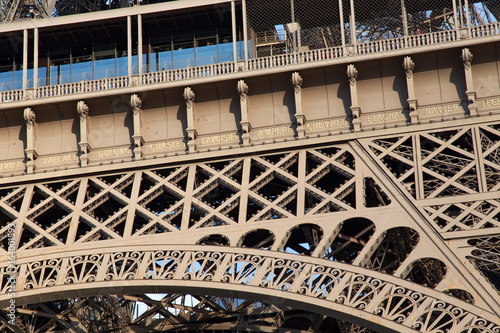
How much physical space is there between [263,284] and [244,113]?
20.4ft

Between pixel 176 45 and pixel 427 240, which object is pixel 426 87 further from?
pixel 176 45

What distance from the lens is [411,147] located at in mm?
26516

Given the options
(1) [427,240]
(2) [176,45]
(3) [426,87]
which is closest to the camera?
(1) [427,240]

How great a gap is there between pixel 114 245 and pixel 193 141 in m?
4.09

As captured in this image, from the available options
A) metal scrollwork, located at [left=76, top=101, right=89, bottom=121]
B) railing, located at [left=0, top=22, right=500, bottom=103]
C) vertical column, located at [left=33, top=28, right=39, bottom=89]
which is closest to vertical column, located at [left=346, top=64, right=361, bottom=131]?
railing, located at [left=0, top=22, right=500, bottom=103]

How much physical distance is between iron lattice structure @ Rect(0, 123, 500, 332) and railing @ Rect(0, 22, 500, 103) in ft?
9.03

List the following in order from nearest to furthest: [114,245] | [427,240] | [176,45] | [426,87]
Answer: [427,240] < [114,245] < [426,87] < [176,45]

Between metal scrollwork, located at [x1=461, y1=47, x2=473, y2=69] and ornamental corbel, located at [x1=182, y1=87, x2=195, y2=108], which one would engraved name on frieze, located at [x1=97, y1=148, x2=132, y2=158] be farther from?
metal scrollwork, located at [x1=461, y1=47, x2=473, y2=69]

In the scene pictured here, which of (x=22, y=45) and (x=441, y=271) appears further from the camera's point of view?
(x=22, y=45)

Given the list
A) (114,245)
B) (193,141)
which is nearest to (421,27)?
(193,141)

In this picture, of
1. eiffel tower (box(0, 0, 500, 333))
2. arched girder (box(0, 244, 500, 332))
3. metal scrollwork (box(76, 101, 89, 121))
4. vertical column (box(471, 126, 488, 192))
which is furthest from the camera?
metal scrollwork (box(76, 101, 89, 121))

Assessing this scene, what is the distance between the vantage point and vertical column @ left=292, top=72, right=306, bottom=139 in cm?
2742

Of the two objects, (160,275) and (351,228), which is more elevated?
(351,228)

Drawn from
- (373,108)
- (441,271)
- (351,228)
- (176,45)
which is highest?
(176,45)
